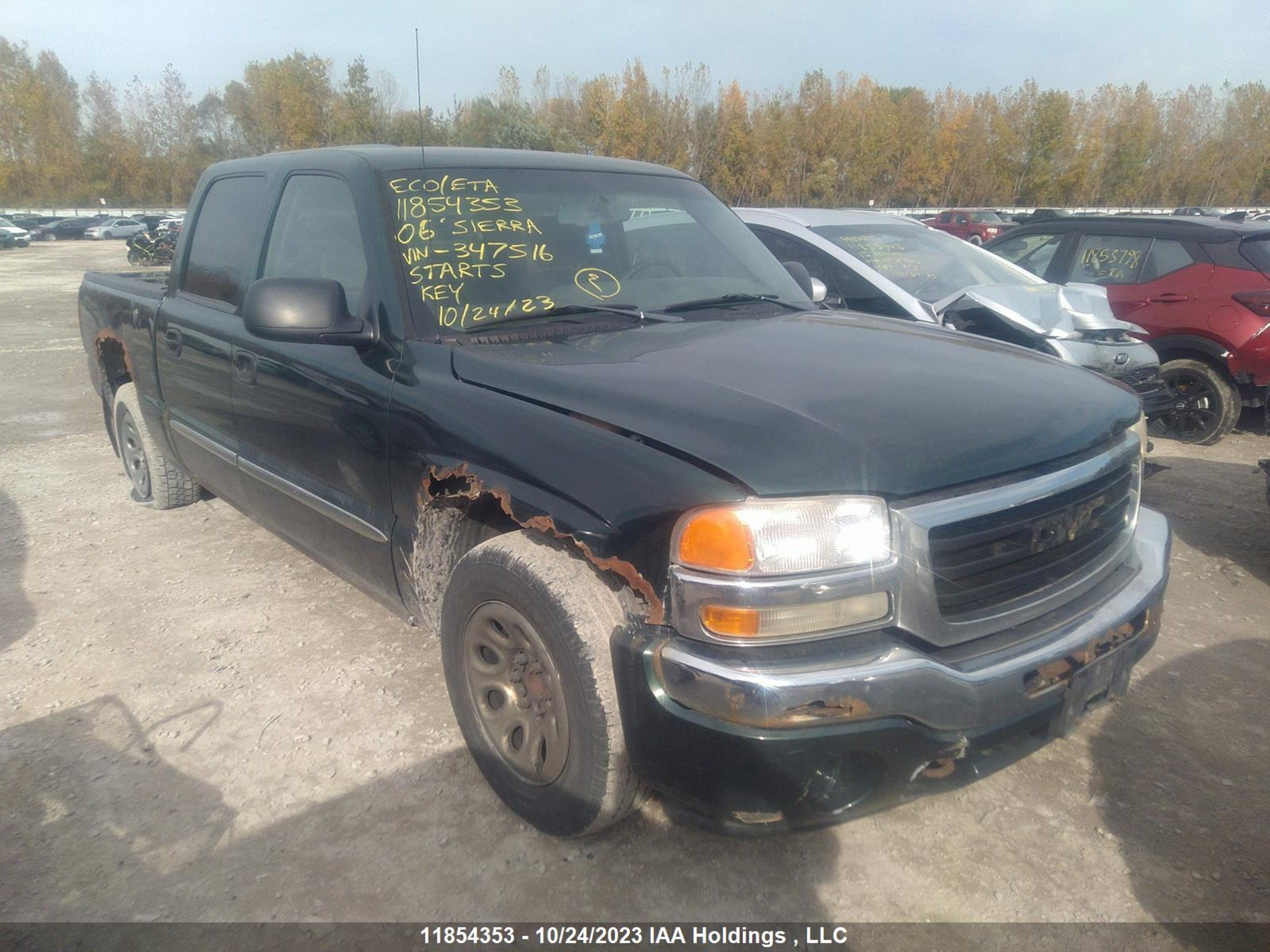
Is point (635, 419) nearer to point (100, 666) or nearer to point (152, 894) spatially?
point (152, 894)

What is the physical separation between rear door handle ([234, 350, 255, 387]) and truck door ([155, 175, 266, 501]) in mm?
86

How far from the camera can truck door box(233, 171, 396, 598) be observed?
2773mm

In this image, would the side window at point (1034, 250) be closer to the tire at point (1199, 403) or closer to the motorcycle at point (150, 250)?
the tire at point (1199, 403)

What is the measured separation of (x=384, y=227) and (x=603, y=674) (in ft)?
5.42

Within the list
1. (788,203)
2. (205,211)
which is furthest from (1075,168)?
(205,211)

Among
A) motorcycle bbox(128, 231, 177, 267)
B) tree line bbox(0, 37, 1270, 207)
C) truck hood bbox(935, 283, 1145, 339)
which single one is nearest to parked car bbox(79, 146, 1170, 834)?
truck hood bbox(935, 283, 1145, 339)

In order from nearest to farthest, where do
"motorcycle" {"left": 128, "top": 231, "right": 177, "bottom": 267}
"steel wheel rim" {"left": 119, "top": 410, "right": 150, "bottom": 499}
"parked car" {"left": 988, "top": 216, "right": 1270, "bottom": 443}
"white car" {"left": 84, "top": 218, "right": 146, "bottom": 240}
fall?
"steel wheel rim" {"left": 119, "top": 410, "right": 150, "bottom": 499}
"parked car" {"left": 988, "top": 216, "right": 1270, "bottom": 443}
"motorcycle" {"left": 128, "top": 231, "right": 177, "bottom": 267}
"white car" {"left": 84, "top": 218, "right": 146, "bottom": 240}

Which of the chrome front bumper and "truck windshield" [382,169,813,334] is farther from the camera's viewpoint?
"truck windshield" [382,169,813,334]

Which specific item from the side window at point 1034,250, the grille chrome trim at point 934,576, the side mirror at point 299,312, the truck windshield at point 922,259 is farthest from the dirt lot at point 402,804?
the side window at point 1034,250

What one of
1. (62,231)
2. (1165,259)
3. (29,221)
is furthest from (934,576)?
Answer: (29,221)

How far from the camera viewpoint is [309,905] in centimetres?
221

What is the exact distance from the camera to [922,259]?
6.18 m

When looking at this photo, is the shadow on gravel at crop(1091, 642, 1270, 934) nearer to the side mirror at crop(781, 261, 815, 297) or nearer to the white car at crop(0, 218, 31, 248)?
the side mirror at crop(781, 261, 815, 297)

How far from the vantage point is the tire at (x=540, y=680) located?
2033 millimetres
